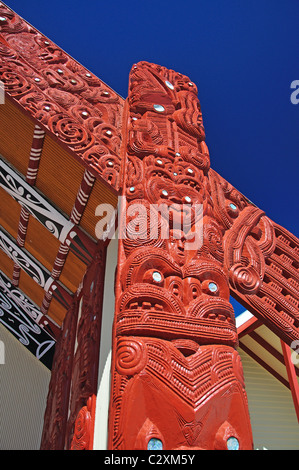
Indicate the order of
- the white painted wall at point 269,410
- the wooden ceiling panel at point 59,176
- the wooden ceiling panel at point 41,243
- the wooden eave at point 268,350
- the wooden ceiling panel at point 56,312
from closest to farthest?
the wooden ceiling panel at point 59,176, the wooden ceiling panel at point 41,243, the wooden ceiling panel at point 56,312, the wooden eave at point 268,350, the white painted wall at point 269,410

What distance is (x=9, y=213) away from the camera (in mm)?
2902

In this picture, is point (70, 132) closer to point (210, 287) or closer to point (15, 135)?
point (15, 135)

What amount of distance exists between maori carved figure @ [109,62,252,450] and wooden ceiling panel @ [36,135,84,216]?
13.9 inches

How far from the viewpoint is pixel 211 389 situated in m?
1.33

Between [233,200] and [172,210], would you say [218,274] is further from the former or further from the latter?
[233,200]

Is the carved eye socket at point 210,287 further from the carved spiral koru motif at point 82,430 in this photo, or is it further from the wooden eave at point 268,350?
the wooden eave at point 268,350

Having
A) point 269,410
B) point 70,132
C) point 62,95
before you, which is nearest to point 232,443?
point 70,132

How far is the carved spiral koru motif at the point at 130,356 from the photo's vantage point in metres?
1.29

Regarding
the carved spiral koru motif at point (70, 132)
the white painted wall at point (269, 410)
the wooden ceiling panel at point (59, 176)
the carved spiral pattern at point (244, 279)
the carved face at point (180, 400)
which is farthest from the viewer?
the white painted wall at point (269, 410)

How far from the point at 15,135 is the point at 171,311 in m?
1.46

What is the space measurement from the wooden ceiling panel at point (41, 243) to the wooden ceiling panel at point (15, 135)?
409mm

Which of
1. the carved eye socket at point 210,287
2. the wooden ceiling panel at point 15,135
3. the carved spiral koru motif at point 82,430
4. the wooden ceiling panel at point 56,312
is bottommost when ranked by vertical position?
the carved spiral koru motif at point 82,430

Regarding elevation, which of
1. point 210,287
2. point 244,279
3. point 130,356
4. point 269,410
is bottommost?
point 130,356

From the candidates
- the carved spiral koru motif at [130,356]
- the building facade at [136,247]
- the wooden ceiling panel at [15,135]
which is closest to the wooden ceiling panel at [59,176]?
the building facade at [136,247]
